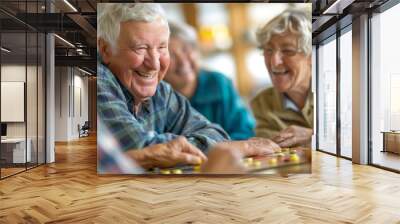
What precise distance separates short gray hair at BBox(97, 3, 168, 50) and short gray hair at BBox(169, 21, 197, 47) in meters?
0.13

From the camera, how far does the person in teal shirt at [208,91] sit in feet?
20.4

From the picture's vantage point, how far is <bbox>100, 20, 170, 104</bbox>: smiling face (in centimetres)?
621

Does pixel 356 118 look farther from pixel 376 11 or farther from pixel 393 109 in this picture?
pixel 376 11

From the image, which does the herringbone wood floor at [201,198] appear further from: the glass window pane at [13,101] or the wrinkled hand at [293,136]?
the wrinkled hand at [293,136]

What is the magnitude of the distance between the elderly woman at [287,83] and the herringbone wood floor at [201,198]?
74cm

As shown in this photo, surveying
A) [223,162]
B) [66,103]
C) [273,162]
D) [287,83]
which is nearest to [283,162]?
[273,162]

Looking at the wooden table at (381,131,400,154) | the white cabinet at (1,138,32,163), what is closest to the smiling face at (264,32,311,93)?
the wooden table at (381,131,400,154)

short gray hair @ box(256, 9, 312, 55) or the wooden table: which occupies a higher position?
short gray hair @ box(256, 9, 312, 55)

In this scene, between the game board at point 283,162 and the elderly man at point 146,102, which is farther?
the game board at point 283,162

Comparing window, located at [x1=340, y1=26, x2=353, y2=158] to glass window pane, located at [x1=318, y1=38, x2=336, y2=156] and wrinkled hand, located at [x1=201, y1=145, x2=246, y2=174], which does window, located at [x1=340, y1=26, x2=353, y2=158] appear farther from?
wrinkled hand, located at [x1=201, y1=145, x2=246, y2=174]

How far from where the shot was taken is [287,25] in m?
6.32

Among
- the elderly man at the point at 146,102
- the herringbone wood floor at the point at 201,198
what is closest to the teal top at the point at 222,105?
the elderly man at the point at 146,102

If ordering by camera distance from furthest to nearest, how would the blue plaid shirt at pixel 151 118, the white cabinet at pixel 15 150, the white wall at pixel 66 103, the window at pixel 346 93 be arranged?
the white wall at pixel 66 103, the window at pixel 346 93, the white cabinet at pixel 15 150, the blue plaid shirt at pixel 151 118

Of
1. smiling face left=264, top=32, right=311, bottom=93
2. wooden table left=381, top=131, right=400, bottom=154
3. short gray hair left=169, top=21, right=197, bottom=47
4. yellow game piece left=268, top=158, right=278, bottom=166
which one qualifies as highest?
short gray hair left=169, top=21, right=197, bottom=47
